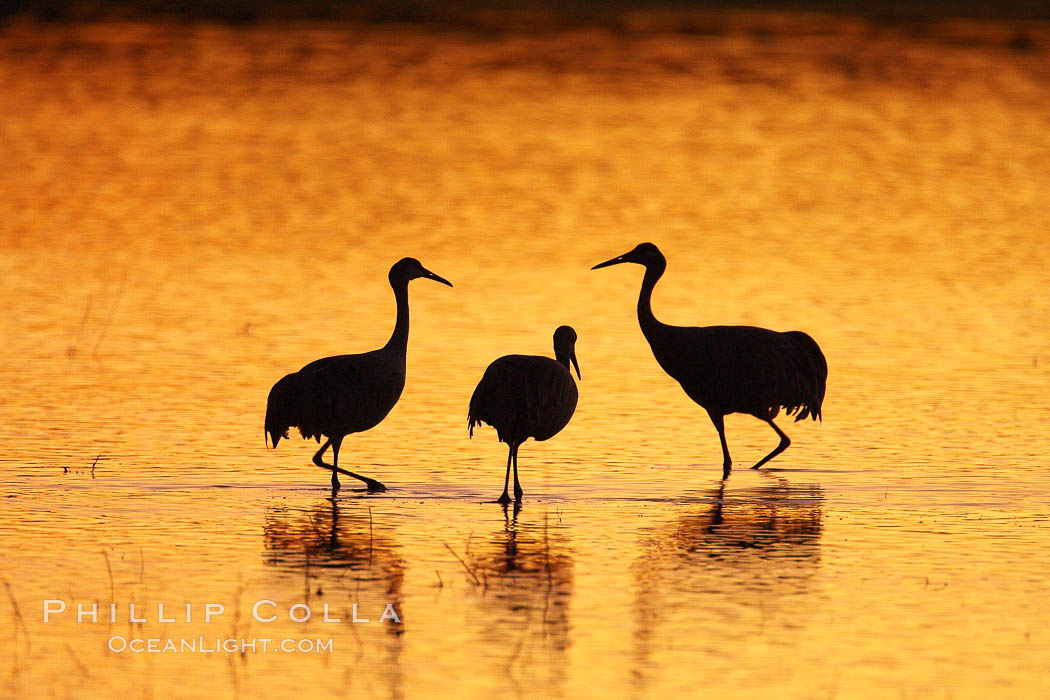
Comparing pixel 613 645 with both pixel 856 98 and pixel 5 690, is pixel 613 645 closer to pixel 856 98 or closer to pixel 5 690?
pixel 5 690

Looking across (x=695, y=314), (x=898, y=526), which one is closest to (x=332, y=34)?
(x=695, y=314)

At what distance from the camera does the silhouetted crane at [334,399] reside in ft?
46.3

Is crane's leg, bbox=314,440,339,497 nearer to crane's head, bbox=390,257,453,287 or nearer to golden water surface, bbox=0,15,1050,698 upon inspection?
golden water surface, bbox=0,15,1050,698

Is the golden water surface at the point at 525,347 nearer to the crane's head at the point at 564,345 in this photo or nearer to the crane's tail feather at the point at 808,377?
the crane's tail feather at the point at 808,377

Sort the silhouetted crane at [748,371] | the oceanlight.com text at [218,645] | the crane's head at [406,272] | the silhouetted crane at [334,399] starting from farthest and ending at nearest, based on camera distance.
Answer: the silhouetted crane at [748,371] → the crane's head at [406,272] → the silhouetted crane at [334,399] → the oceanlight.com text at [218,645]

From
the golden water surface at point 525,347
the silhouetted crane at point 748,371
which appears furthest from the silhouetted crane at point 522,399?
the silhouetted crane at point 748,371

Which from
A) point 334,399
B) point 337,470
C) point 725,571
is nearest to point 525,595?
point 725,571

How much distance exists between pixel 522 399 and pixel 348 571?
2982 millimetres

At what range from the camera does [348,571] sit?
10891 mm

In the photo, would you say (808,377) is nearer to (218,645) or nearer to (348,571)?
(348,571)

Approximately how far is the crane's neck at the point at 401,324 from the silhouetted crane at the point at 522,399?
1.18 metres

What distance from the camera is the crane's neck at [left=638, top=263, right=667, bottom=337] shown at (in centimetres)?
1655

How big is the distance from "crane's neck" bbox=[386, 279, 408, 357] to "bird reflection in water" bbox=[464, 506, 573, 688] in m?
2.53

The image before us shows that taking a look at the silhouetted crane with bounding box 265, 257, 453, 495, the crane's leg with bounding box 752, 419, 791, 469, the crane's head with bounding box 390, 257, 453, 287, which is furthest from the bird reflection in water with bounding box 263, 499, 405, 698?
the crane's leg with bounding box 752, 419, 791, 469
